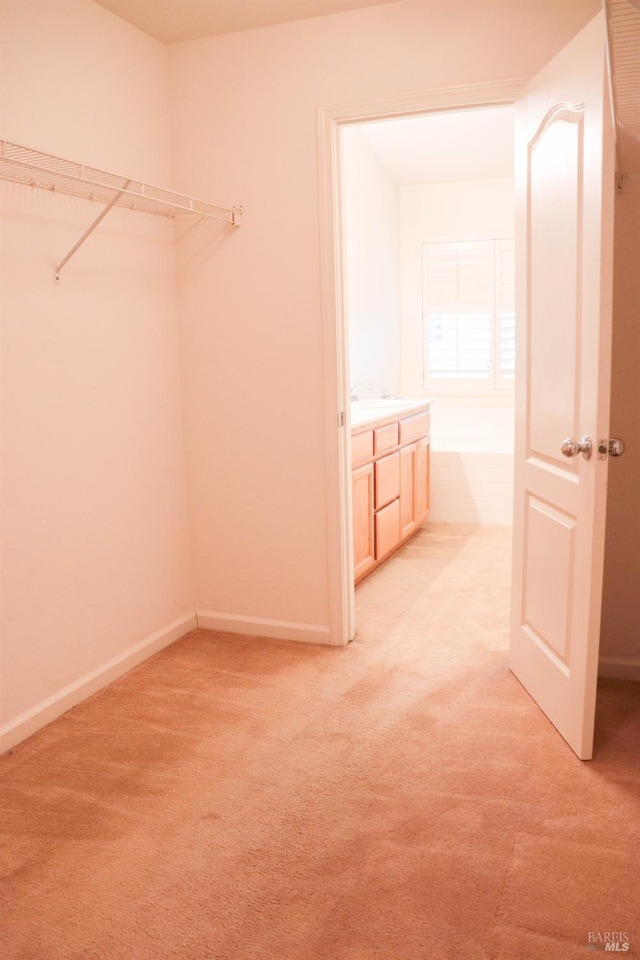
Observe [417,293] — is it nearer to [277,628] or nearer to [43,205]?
[277,628]

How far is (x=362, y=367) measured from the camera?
211 inches

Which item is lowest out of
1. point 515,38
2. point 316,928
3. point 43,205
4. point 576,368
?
point 316,928

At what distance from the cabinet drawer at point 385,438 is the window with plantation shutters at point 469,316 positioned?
213cm

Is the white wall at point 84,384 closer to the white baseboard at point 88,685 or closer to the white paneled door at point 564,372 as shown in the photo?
the white baseboard at point 88,685

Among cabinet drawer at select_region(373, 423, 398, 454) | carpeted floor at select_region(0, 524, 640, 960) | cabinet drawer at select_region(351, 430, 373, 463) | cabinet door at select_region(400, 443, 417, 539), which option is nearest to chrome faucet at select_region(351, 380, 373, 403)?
cabinet door at select_region(400, 443, 417, 539)

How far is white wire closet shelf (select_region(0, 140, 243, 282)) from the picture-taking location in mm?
2341

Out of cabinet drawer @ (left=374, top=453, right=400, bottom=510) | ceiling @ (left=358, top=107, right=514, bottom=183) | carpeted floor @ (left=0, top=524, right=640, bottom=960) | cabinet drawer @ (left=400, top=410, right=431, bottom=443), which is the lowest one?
carpeted floor @ (left=0, top=524, right=640, bottom=960)

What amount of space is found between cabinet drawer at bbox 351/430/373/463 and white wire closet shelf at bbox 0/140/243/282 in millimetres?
1169

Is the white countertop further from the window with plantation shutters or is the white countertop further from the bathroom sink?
the window with plantation shutters

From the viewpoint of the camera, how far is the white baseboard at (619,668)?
2941mm

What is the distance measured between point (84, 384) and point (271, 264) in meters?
0.92

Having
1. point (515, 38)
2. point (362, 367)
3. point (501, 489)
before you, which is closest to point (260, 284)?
point (515, 38)

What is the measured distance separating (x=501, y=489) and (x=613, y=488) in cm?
248

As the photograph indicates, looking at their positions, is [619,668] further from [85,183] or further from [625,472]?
[85,183]
